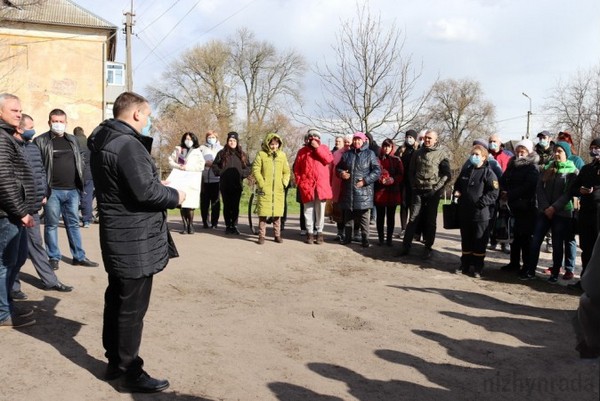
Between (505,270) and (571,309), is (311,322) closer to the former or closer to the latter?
(571,309)

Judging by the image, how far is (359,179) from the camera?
10188mm

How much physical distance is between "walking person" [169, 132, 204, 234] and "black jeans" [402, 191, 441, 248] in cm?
369

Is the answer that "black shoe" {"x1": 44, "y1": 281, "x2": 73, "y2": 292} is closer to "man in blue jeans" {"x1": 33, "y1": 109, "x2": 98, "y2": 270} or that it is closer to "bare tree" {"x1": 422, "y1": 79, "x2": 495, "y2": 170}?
"man in blue jeans" {"x1": 33, "y1": 109, "x2": 98, "y2": 270}

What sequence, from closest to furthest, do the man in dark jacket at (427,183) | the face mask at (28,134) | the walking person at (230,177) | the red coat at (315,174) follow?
the face mask at (28,134) → the man in dark jacket at (427,183) → the red coat at (315,174) → the walking person at (230,177)

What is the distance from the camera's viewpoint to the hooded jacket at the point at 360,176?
10180mm

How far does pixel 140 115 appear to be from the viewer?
4184mm

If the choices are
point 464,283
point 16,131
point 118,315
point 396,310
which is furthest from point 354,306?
point 16,131

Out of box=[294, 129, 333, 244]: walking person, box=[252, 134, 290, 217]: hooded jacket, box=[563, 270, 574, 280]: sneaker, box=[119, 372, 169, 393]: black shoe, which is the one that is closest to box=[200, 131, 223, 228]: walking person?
box=[252, 134, 290, 217]: hooded jacket

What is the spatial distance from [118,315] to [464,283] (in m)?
5.55

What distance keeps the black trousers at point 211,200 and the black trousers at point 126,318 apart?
718 centimetres

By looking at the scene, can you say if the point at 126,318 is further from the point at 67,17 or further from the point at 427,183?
the point at 67,17

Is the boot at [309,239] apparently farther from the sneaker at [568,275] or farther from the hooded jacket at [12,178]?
the hooded jacket at [12,178]

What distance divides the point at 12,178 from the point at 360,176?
20.5ft

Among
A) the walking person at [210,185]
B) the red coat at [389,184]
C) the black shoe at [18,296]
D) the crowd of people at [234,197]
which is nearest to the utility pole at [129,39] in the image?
the crowd of people at [234,197]
